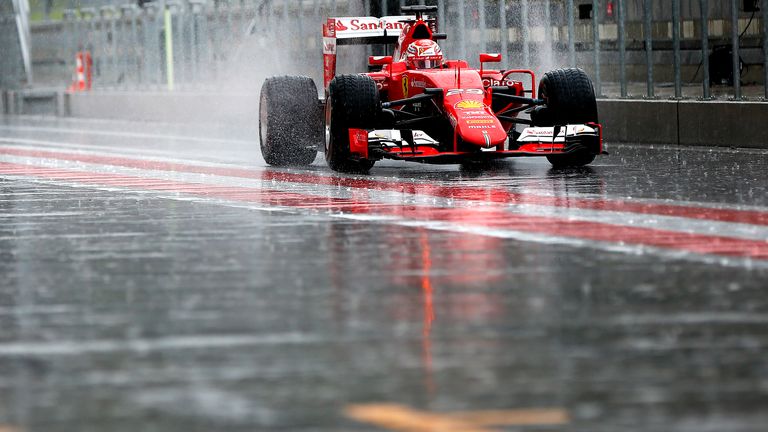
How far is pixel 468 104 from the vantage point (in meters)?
17.0

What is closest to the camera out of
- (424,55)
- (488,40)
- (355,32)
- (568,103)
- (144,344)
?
(144,344)

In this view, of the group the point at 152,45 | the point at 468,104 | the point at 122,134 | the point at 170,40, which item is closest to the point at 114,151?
the point at 122,134

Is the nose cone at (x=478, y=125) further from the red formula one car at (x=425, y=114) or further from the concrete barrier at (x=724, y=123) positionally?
the concrete barrier at (x=724, y=123)

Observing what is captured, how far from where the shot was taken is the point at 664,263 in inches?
371

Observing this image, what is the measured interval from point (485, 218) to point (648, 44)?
10544 millimetres

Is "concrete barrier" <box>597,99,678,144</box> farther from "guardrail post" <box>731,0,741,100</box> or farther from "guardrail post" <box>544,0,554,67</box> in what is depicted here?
"guardrail post" <box>544,0,554,67</box>

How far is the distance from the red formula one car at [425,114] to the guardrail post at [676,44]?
11.8 ft

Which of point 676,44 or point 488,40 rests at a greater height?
point 488,40

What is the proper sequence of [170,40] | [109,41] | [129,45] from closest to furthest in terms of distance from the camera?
[170,40], [129,45], [109,41]

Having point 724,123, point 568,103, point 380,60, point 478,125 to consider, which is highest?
point 380,60

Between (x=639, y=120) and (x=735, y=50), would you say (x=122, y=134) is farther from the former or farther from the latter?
(x=735, y=50)

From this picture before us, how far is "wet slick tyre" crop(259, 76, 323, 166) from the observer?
62.1ft

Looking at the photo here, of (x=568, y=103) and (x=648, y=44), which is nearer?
(x=568, y=103)

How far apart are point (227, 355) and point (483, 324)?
119 cm
